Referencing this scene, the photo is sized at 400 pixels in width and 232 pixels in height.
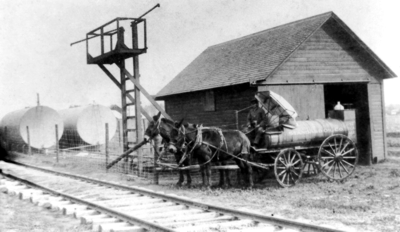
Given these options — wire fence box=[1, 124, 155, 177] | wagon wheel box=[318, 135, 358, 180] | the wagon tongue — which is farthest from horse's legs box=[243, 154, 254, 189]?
wire fence box=[1, 124, 155, 177]

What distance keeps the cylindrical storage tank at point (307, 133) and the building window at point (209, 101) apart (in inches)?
243

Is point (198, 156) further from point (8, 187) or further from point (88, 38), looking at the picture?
point (88, 38)

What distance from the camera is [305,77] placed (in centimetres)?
1698

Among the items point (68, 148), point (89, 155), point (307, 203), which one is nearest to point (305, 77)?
point (307, 203)

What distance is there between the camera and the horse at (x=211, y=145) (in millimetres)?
12625

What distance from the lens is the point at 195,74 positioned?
2255 cm

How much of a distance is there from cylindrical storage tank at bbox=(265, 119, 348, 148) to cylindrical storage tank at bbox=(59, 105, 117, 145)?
1809 cm

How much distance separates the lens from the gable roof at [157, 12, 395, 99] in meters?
16.9

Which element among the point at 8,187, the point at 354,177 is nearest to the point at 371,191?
the point at 354,177

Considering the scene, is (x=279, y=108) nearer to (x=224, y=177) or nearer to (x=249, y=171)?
(x=249, y=171)

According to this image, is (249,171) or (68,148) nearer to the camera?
(249,171)

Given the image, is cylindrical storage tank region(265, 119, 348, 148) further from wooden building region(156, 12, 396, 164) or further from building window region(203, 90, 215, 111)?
building window region(203, 90, 215, 111)

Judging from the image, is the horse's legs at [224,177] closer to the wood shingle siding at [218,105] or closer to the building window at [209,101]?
the wood shingle siding at [218,105]

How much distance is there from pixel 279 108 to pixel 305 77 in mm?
4148
